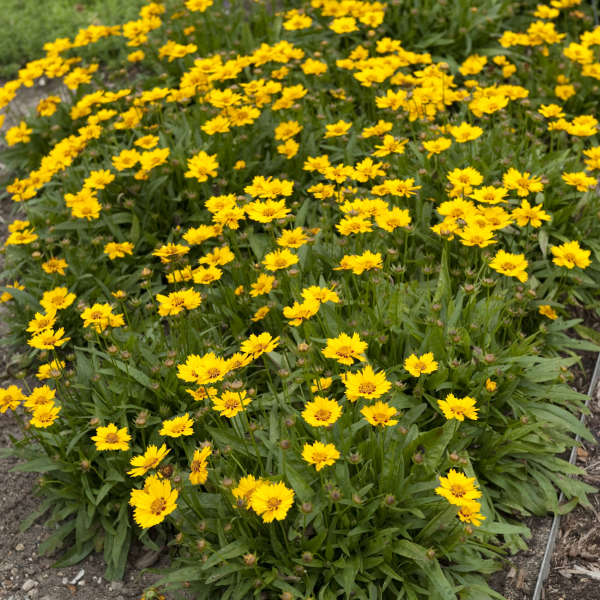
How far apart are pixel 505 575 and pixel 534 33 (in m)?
3.50

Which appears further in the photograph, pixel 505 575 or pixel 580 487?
pixel 580 487

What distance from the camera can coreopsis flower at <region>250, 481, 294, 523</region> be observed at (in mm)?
2133

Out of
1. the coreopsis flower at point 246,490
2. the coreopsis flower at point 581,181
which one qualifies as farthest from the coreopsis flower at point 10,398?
the coreopsis flower at point 581,181

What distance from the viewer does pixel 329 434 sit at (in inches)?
104

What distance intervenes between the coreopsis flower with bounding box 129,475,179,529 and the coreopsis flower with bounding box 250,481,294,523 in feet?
0.86

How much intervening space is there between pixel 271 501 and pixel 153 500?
1.29 feet

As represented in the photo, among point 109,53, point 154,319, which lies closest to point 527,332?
point 154,319

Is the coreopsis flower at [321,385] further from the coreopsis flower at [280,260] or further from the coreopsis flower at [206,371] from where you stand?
the coreopsis flower at [280,260]

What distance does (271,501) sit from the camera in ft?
7.17

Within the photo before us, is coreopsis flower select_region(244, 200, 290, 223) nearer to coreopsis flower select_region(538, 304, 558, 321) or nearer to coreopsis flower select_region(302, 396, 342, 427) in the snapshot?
coreopsis flower select_region(302, 396, 342, 427)

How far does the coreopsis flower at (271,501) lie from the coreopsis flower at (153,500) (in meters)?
0.26

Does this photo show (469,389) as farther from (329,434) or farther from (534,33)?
(534,33)

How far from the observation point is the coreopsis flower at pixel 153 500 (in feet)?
7.12

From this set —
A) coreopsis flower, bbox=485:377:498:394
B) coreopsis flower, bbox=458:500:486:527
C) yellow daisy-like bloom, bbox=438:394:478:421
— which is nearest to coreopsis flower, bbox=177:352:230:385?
yellow daisy-like bloom, bbox=438:394:478:421
